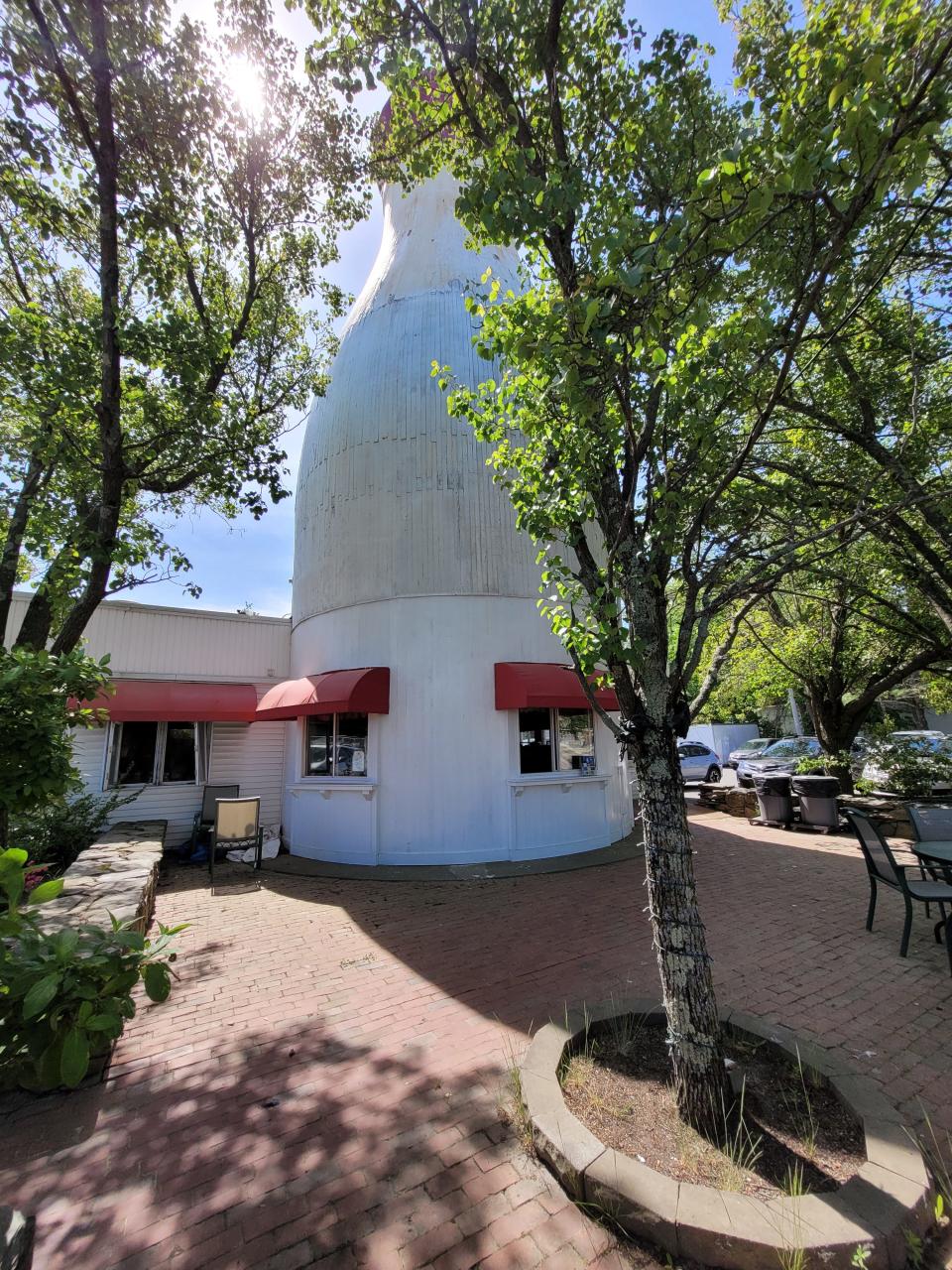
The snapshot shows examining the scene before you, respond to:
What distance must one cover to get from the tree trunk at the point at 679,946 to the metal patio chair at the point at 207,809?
10.1 m

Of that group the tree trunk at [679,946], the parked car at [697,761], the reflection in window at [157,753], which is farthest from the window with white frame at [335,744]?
the parked car at [697,761]

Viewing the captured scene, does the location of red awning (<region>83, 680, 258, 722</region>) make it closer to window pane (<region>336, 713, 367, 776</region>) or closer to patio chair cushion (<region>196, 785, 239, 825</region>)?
patio chair cushion (<region>196, 785, 239, 825</region>)

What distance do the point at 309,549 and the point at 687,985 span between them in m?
10.7

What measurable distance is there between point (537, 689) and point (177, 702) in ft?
23.7

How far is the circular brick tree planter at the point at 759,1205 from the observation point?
2.05m

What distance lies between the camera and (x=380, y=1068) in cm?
363

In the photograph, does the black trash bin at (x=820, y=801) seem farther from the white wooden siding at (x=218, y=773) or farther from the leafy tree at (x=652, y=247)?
the white wooden siding at (x=218, y=773)

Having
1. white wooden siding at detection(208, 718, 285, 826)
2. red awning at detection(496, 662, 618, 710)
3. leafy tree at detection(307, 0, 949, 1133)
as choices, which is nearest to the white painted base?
red awning at detection(496, 662, 618, 710)

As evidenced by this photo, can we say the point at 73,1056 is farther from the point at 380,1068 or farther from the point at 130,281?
the point at 130,281

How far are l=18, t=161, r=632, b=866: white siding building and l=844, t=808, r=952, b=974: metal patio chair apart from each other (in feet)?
14.3

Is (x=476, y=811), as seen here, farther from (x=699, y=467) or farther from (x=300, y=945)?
(x=699, y=467)

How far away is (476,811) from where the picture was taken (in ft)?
30.5

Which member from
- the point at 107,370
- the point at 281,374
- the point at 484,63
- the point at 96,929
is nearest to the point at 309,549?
the point at 281,374

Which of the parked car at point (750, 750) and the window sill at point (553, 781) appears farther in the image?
the parked car at point (750, 750)
